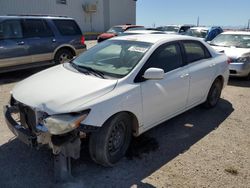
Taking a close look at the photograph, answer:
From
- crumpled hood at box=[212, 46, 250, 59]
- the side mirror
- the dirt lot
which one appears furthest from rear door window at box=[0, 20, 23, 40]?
crumpled hood at box=[212, 46, 250, 59]

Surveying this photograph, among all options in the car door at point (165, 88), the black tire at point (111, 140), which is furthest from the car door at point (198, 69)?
the black tire at point (111, 140)

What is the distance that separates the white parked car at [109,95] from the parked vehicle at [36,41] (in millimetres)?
4120

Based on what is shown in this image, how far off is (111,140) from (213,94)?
304 cm

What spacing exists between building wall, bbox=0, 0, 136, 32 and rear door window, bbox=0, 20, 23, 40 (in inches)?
503

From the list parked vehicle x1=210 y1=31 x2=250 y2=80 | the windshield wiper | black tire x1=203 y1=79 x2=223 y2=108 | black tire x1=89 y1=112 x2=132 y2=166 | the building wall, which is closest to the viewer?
black tire x1=89 y1=112 x2=132 y2=166

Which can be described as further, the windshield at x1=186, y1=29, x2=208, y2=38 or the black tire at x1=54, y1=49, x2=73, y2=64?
the windshield at x1=186, y1=29, x2=208, y2=38

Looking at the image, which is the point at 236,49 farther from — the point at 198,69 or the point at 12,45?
the point at 12,45

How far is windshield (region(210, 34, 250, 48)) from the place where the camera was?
29.0 ft

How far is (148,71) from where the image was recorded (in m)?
3.54

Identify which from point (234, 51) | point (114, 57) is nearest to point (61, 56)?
point (114, 57)

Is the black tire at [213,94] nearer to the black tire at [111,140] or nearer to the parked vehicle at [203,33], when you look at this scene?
the black tire at [111,140]

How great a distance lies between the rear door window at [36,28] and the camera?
26.4 feet

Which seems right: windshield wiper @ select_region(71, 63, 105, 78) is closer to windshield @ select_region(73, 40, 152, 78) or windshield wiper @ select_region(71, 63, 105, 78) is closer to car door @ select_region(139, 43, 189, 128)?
windshield @ select_region(73, 40, 152, 78)

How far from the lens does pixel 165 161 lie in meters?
3.66
